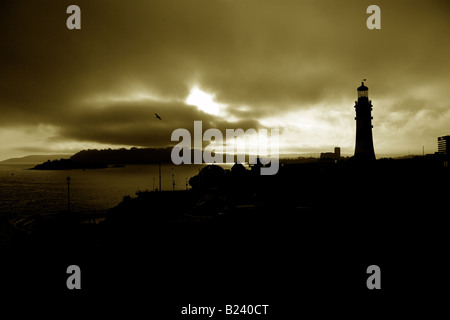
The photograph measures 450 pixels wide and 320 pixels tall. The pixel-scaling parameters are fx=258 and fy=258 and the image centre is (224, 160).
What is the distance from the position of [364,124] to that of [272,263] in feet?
101

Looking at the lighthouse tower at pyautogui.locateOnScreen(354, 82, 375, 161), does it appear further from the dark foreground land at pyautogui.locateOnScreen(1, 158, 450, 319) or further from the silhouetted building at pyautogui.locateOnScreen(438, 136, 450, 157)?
the dark foreground land at pyautogui.locateOnScreen(1, 158, 450, 319)

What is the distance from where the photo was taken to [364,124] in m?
36.2

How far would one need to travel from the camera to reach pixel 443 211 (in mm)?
17406

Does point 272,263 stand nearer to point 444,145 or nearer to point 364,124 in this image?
point 444,145

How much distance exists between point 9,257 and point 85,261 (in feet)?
28.2

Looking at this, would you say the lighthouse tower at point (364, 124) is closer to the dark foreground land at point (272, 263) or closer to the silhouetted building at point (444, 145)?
the silhouetted building at point (444, 145)

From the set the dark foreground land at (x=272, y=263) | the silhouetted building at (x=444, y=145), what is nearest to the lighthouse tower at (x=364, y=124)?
the silhouetted building at (x=444, y=145)

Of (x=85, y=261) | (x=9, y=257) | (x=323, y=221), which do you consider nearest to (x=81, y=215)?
(x=9, y=257)

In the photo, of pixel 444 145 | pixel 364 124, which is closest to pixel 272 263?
pixel 444 145

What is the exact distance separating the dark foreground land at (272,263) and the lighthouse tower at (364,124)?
14129 mm

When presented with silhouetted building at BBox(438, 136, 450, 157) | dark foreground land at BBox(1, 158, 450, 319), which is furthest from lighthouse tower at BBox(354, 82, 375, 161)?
dark foreground land at BBox(1, 158, 450, 319)

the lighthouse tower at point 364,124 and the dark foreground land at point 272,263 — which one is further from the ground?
the lighthouse tower at point 364,124

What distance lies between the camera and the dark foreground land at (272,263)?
34.2ft
